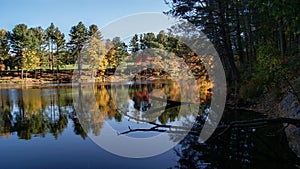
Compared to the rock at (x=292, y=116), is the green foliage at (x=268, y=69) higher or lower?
higher

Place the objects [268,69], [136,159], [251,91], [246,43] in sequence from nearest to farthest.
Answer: [136,159] → [268,69] → [251,91] → [246,43]

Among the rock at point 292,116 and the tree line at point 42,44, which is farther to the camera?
the tree line at point 42,44

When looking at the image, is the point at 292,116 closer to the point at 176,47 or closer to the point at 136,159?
the point at 136,159

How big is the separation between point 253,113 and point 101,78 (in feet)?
157

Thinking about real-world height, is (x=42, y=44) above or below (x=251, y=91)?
above

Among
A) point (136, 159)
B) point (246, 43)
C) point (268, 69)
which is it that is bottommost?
point (136, 159)

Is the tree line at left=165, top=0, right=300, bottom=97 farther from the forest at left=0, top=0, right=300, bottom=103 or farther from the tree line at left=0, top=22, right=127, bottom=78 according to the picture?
the tree line at left=0, top=22, right=127, bottom=78

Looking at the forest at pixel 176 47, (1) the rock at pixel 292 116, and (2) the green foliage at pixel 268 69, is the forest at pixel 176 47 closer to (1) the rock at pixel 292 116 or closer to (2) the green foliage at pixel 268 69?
(2) the green foliage at pixel 268 69

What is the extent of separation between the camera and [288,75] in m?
11.9

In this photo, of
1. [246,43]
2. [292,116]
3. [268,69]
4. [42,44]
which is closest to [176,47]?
[246,43]

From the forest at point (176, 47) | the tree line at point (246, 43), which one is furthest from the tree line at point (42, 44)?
the tree line at point (246, 43)

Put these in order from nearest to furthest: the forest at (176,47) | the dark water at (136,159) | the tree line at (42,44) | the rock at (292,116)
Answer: the dark water at (136,159), the rock at (292,116), the forest at (176,47), the tree line at (42,44)

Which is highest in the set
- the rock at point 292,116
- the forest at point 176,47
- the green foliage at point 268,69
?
the forest at point 176,47

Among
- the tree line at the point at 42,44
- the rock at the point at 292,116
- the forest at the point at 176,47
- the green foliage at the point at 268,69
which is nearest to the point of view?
the rock at the point at 292,116
